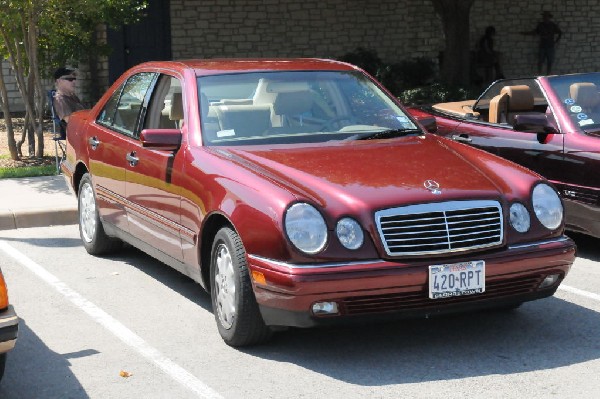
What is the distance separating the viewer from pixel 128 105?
26.4 ft

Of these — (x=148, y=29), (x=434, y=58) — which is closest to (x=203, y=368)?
(x=148, y=29)

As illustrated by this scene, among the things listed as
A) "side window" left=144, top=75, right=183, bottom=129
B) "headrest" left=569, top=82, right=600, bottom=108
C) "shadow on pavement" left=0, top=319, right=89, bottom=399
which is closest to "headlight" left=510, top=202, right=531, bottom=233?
"side window" left=144, top=75, right=183, bottom=129

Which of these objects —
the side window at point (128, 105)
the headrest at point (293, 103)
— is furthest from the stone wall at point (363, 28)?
the headrest at point (293, 103)

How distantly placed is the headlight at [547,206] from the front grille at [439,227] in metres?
0.34

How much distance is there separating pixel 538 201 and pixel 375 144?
1094 millimetres

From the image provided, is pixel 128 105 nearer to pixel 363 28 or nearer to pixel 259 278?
pixel 259 278

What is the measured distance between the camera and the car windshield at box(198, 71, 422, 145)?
6.74m

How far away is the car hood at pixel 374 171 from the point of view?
18.7ft

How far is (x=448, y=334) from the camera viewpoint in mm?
6297

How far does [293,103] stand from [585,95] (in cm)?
296

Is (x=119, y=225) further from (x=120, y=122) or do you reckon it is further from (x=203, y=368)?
(x=203, y=368)

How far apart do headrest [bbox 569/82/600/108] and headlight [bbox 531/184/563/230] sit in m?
2.78

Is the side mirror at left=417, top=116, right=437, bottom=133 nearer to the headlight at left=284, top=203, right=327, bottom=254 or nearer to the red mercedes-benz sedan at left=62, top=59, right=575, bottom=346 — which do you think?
the red mercedes-benz sedan at left=62, top=59, right=575, bottom=346

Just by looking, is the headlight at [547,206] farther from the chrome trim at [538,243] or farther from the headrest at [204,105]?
the headrest at [204,105]
